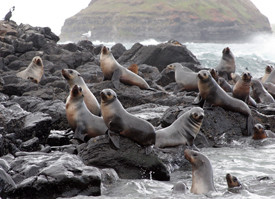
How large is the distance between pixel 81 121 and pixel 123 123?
1401 mm

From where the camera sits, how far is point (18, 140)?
332 inches

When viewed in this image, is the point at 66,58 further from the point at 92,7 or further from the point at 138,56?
the point at 92,7

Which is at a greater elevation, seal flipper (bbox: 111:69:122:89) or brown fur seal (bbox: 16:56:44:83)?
seal flipper (bbox: 111:69:122:89)

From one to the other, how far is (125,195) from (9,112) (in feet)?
14.2

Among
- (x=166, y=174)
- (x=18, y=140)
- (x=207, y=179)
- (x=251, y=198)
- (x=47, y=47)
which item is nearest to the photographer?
(x=251, y=198)

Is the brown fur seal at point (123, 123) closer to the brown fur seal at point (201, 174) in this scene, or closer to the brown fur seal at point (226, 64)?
the brown fur seal at point (201, 174)

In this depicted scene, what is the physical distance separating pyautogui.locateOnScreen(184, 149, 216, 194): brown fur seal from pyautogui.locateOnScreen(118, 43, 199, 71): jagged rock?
1468cm

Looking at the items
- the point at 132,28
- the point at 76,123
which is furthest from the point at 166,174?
the point at 132,28

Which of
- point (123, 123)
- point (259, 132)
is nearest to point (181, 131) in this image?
point (123, 123)

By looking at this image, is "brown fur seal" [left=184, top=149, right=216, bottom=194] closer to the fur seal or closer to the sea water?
the sea water

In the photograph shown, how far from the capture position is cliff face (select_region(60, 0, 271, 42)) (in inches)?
4090

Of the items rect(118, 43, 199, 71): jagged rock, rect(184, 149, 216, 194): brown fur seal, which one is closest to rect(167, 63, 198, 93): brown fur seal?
rect(184, 149, 216, 194): brown fur seal

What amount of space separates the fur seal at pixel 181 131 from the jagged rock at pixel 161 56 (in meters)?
12.9

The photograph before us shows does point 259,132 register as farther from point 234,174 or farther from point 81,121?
point 81,121
